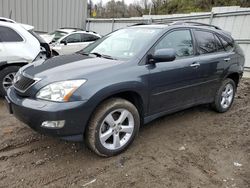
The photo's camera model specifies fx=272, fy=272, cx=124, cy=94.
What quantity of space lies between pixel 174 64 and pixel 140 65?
0.67m

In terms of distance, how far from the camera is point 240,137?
4457 millimetres

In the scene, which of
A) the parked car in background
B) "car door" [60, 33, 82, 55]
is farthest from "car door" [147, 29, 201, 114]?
"car door" [60, 33, 82, 55]

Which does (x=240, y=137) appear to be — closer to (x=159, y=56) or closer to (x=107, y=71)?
(x=159, y=56)

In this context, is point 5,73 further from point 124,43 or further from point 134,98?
point 134,98

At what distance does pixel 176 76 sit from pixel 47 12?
15624 mm

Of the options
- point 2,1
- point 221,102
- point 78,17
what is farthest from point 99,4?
point 221,102

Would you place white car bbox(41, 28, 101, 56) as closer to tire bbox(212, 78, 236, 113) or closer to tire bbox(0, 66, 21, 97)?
tire bbox(0, 66, 21, 97)

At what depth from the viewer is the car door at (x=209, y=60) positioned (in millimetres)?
4648

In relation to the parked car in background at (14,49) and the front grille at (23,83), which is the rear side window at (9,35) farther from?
Answer: the front grille at (23,83)

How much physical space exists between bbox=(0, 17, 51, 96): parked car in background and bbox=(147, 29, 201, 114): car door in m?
3.30

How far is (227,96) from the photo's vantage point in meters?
5.54

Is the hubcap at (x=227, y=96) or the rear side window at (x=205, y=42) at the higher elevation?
the rear side window at (x=205, y=42)

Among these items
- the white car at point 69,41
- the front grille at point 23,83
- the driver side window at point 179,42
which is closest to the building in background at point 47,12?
the white car at point 69,41

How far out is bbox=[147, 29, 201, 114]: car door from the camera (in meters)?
3.86
